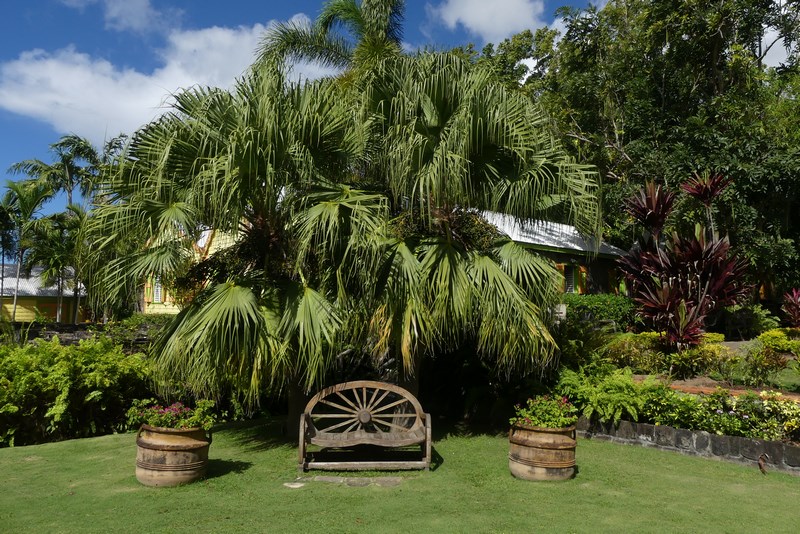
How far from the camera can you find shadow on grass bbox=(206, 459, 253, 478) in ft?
A: 23.3

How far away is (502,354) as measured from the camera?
308 inches

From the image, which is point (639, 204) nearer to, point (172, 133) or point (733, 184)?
point (733, 184)

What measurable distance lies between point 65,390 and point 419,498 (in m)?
5.84

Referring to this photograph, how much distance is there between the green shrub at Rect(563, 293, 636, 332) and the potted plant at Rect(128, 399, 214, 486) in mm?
12777

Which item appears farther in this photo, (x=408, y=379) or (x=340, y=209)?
(x=408, y=379)

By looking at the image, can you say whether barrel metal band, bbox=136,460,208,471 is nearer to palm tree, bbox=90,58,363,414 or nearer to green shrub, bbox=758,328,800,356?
palm tree, bbox=90,58,363,414

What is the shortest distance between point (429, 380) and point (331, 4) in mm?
11435

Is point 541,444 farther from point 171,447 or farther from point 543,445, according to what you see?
point 171,447

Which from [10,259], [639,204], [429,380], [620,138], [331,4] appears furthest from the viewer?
[10,259]

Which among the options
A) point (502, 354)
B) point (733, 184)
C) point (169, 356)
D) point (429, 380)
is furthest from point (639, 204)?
point (169, 356)

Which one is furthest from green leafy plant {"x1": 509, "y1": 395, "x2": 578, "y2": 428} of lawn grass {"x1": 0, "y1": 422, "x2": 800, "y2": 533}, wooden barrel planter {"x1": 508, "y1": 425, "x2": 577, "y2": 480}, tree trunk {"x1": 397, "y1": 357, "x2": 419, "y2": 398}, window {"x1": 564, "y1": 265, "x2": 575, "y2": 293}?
window {"x1": 564, "y1": 265, "x2": 575, "y2": 293}

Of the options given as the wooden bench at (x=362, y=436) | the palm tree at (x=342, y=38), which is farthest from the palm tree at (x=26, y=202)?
the wooden bench at (x=362, y=436)

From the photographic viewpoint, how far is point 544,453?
6.66m

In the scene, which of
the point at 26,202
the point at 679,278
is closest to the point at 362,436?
the point at 679,278
